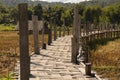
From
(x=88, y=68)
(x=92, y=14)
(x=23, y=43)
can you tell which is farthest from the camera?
(x=92, y=14)

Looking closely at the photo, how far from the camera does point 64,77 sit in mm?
9750

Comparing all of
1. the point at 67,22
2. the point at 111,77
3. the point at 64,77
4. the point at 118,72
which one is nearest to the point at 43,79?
the point at 64,77

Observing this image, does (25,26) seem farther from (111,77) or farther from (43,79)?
(111,77)

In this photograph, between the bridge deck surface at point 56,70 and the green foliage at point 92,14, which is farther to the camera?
the green foliage at point 92,14

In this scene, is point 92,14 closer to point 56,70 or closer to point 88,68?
point 56,70

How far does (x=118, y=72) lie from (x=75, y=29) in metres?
2.41

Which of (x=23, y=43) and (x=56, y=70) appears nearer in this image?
(x=23, y=43)

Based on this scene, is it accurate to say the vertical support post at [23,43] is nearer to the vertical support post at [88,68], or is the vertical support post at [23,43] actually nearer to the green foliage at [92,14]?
the vertical support post at [88,68]

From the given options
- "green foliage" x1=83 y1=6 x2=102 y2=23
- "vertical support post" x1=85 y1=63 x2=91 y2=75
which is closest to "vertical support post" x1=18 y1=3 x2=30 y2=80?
"vertical support post" x1=85 y1=63 x2=91 y2=75

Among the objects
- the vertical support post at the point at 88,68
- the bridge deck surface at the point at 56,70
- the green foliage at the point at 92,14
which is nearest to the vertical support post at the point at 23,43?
the bridge deck surface at the point at 56,70

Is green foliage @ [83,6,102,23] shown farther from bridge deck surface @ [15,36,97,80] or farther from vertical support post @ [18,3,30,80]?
vertical support post @ [18,3,30,80]

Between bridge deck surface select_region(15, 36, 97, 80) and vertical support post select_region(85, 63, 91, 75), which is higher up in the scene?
vertical support post select_region(85, 63, 91, 75)

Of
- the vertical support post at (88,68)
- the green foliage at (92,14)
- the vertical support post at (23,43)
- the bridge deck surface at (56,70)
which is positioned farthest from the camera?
the green foliage at (92,14)

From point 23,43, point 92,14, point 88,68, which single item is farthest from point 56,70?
point 92,14
